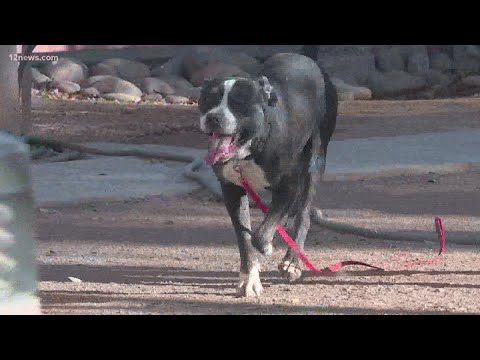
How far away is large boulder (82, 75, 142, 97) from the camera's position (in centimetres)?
1848

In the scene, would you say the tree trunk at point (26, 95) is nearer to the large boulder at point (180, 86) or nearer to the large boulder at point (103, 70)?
the large boulder at point (180, 86)

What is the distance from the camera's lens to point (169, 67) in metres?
20.1

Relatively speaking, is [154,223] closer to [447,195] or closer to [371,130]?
[447,195]

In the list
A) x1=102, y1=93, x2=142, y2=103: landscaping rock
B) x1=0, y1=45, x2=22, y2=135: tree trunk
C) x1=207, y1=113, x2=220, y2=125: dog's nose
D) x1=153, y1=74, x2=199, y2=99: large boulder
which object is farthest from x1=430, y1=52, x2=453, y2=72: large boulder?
x1=207, y1=113, x2=220, y2=125: dog's nose

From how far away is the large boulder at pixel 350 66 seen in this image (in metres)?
20.4

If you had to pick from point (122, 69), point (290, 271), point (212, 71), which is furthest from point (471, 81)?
point (290, 271)

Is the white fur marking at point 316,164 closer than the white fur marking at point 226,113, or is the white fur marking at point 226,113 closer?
the white fur marking at point 226,113

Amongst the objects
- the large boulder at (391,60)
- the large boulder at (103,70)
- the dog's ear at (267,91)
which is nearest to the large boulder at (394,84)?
the large boulder at (391,60)

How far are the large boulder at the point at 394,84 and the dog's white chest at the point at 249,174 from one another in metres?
12.2

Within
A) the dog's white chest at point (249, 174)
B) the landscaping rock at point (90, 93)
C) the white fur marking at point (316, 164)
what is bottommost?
the landscaping rock at point (90, 93)

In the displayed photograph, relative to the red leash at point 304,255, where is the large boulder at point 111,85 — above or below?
below

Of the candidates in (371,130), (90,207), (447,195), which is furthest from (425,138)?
(90,207)

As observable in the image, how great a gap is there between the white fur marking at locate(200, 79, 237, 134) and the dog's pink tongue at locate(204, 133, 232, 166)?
0.28 feet

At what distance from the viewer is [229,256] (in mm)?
8883
